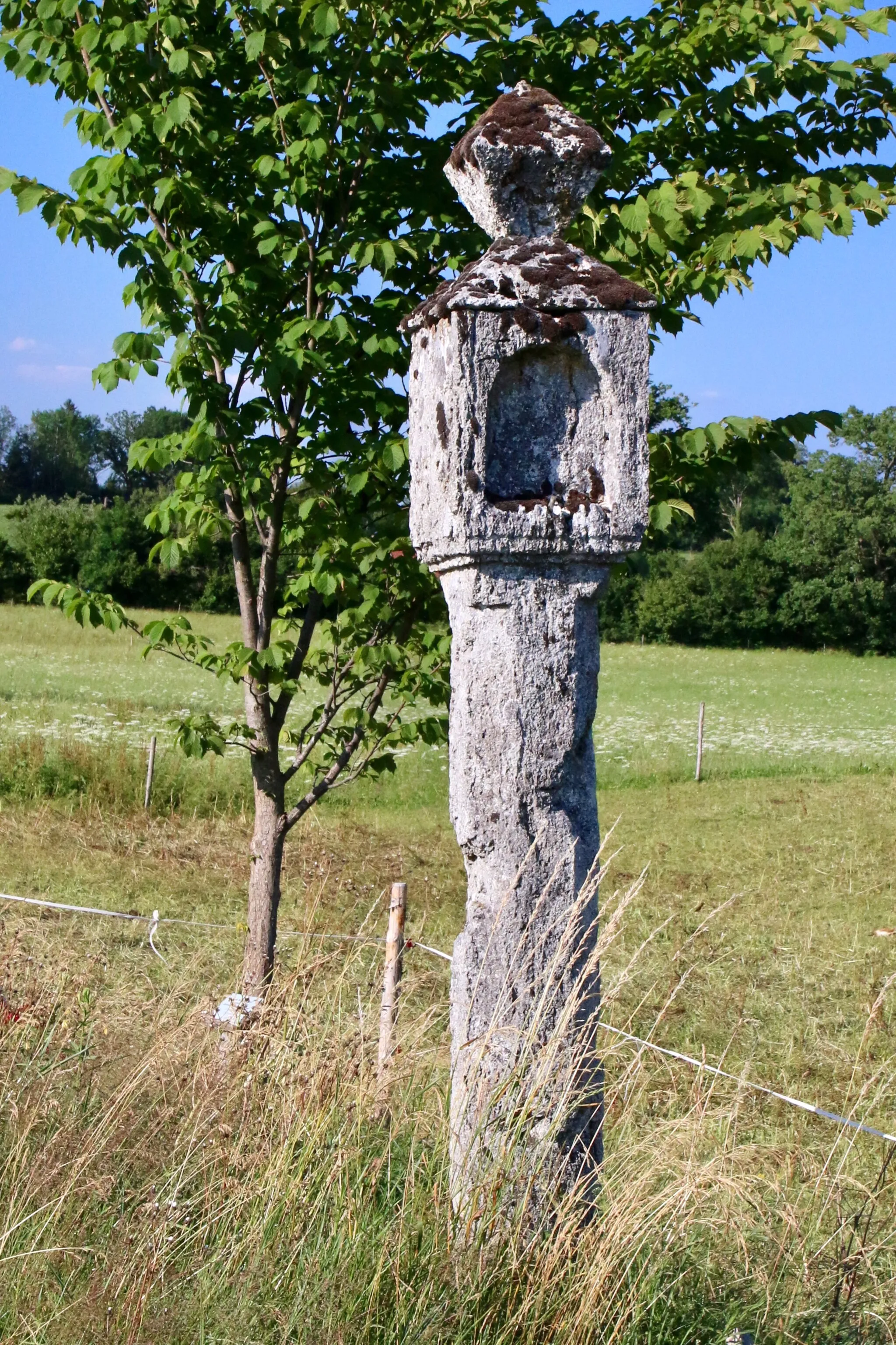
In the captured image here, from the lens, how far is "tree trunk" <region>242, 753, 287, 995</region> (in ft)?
20.4

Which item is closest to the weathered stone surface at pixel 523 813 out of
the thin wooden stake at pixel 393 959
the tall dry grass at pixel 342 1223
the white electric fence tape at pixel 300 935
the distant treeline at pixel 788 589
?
the tall dry grass at pixel 342 1223

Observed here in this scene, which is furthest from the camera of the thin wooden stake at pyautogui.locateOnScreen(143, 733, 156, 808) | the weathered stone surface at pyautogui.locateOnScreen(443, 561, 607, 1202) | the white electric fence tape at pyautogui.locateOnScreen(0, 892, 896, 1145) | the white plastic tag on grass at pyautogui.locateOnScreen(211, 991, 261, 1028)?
the thin wooden stake at pyautogui.locateOnScreen(143, 733, 156, 808)

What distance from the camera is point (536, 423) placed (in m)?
3.46

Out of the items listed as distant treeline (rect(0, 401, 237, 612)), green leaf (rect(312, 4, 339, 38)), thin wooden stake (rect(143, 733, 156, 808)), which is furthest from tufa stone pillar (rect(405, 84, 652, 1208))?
distant treeline (rect(0, 401, 237, 612))

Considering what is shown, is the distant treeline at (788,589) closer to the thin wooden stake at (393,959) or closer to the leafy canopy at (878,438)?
the leafy canopy at (878,438)

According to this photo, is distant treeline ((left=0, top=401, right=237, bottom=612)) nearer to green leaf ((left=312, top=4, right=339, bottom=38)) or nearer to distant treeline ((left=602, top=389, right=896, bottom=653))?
distant treeline ((left=602, top=389, right=896, bottom=653))

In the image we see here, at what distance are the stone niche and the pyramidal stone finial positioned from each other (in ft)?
1.41

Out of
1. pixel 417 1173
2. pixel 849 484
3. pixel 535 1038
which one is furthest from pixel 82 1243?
pixel 849 484

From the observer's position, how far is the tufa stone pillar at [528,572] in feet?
10.6

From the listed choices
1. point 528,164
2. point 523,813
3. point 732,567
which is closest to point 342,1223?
point 523,813

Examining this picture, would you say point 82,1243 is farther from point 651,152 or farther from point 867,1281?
point 651,152

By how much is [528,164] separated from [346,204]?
230cm

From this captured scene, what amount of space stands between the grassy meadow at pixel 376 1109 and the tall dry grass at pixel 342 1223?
0.5 inches

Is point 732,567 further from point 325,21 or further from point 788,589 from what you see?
point 325,21
